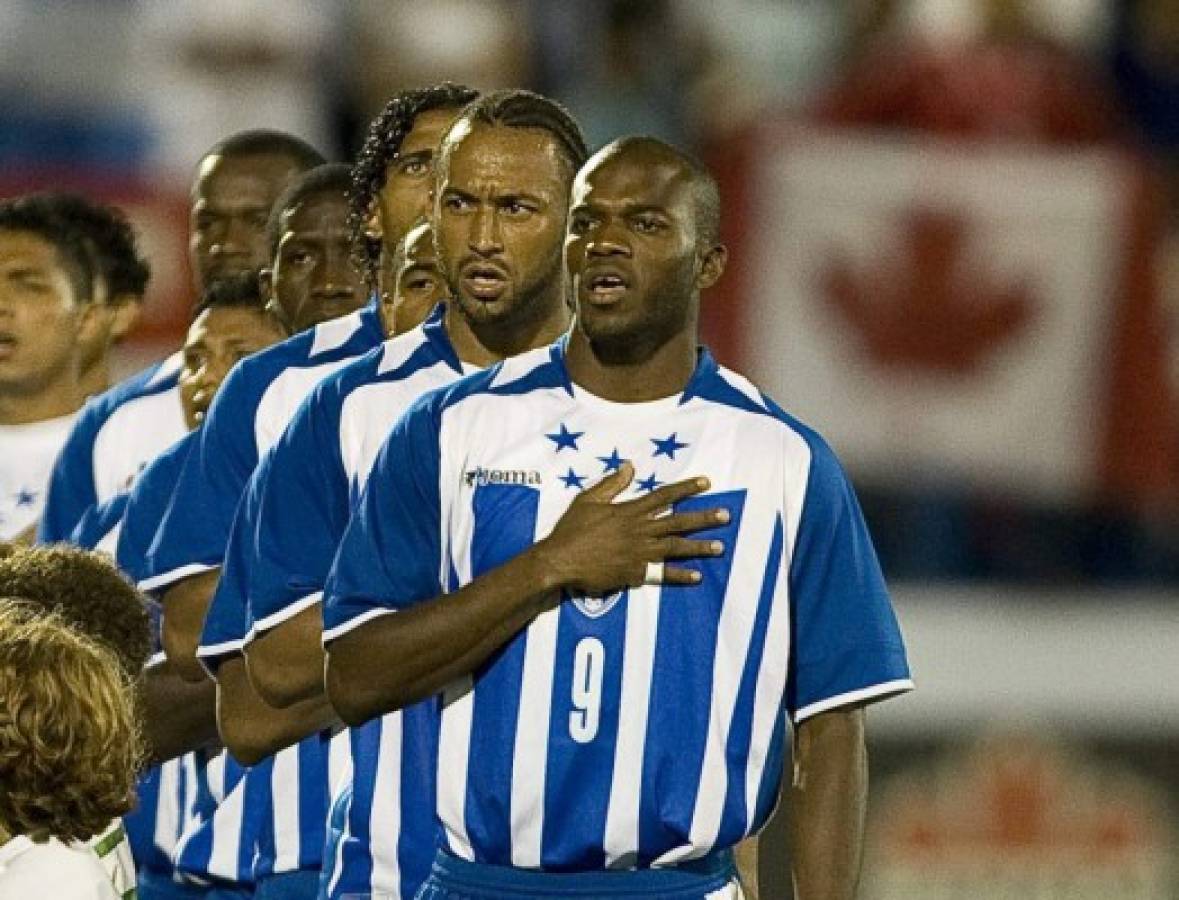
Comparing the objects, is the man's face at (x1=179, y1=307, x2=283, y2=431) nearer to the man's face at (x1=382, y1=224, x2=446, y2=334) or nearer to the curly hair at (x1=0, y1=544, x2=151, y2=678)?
the man's face at (x1=382, y1=224, x2=446, y2=334)

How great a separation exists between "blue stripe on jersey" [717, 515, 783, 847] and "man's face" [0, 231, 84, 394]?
2.70m

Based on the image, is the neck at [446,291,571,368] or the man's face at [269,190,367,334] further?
the man's face at [269,190,367,334]

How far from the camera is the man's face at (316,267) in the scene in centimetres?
529

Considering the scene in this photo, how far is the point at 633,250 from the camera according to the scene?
3801 mm

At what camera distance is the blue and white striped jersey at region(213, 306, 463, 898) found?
423cm

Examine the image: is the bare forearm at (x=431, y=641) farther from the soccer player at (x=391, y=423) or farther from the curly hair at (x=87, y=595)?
the curly hair at (x=87, y=595)

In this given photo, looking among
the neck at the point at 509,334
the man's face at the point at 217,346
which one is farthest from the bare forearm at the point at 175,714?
the neck at the point at 509,334

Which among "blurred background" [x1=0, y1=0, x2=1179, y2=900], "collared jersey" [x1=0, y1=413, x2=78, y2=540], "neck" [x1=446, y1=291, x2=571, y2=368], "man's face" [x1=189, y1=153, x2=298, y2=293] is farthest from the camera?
"blurred background" [x1=0, y1=0, x2=1179, y2=900]

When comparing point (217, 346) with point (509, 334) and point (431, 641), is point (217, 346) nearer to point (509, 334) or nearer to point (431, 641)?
point (509, 334)

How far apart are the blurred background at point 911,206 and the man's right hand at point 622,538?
4964 millimetres

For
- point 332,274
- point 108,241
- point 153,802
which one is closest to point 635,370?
point 332,274

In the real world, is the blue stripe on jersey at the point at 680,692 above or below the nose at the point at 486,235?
below

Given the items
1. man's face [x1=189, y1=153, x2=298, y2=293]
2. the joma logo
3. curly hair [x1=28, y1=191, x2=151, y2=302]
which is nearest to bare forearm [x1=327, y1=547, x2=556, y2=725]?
the joma logo

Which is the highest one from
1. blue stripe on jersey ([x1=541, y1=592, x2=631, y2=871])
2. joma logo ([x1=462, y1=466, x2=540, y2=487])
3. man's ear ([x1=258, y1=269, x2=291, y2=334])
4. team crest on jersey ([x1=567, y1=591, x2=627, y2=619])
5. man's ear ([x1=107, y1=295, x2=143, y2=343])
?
man's ear ([x1=258, y1=269, x2=291, y2=334])
